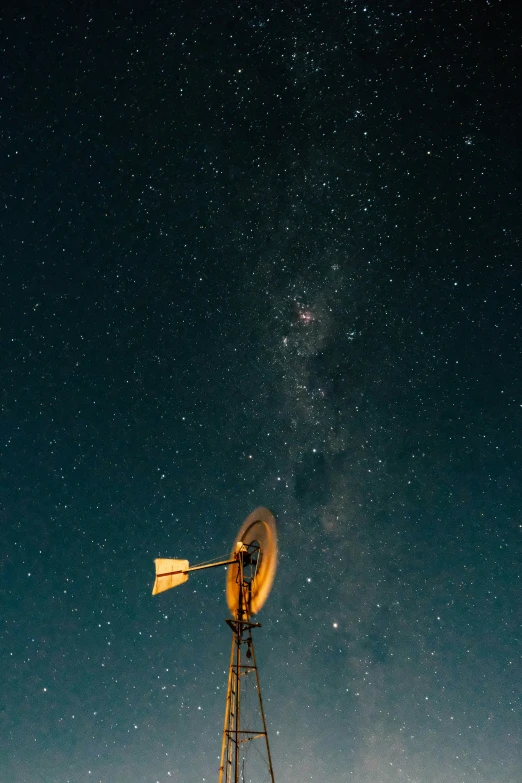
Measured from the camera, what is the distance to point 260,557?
14.4 meters

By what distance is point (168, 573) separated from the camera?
14.8 m

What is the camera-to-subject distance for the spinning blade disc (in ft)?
45.7

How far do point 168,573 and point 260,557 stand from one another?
245cm

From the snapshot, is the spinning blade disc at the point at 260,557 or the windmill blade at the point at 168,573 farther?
the windmill blade at the point at 168,573

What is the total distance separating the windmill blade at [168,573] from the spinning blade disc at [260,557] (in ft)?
3.98

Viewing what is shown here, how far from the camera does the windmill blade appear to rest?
14695mm

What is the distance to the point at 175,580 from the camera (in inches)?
584

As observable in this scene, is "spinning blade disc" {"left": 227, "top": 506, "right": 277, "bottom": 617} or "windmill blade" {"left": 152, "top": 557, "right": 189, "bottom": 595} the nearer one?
"spinning blade disc" {"left": 227, "top": 506, "right": 277, "bottom": 617}

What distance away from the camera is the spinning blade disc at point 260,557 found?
13.9 meters

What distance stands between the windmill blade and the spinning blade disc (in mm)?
1215

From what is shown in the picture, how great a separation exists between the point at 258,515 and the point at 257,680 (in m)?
3.88

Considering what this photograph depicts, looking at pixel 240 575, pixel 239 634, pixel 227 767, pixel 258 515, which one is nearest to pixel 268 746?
pixel 227 767

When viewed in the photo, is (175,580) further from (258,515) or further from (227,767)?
(227,767)

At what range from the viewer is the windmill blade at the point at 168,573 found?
579 inches
